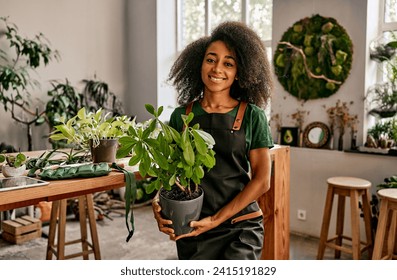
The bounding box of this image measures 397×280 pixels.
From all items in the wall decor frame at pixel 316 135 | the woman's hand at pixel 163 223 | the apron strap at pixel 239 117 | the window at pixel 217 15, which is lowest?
the woman's hand at pixel 163 223

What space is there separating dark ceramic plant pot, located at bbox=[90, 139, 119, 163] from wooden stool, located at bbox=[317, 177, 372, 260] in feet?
6.45

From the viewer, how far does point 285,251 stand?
2.53m

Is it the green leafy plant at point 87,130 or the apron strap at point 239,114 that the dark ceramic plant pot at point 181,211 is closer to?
the apron strap at point 239,114

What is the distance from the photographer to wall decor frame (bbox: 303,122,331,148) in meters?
3.64

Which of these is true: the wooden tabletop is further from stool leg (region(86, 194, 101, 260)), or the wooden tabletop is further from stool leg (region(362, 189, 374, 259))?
stool leg (region(362, 189, 374, 259))

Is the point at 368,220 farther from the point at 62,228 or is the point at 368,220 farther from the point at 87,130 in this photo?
the point at 87,130

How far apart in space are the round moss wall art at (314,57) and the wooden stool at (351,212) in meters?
0.93

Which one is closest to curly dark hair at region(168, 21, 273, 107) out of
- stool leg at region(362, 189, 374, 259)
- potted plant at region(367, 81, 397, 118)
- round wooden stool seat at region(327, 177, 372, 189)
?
round wooden stool seat at region(327, 177, 372, 189)

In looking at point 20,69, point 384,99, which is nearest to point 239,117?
point 384,99

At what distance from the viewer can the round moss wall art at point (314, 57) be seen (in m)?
3.50

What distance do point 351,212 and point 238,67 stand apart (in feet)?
6.46

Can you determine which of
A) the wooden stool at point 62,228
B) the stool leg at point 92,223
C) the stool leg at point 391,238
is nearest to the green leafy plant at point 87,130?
the wooden stool at point 62,228
